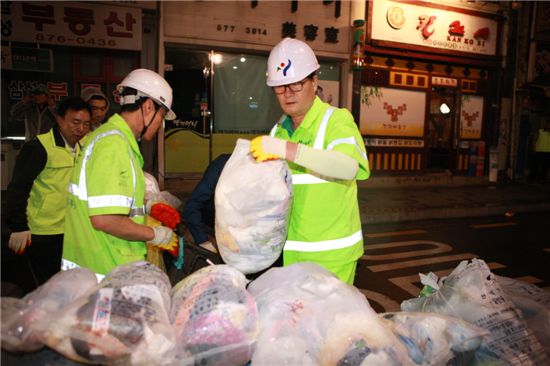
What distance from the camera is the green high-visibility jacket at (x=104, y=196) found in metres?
1.96

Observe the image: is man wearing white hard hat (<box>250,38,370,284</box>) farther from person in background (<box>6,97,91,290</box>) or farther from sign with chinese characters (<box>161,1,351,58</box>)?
sign with chinese characters (<box>161,1,351,58</box>)

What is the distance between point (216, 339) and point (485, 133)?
1479cm

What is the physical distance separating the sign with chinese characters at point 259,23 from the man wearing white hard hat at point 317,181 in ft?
27.5

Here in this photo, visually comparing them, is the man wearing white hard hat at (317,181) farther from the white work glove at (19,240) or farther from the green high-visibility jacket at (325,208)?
the white work glove at (19,240)

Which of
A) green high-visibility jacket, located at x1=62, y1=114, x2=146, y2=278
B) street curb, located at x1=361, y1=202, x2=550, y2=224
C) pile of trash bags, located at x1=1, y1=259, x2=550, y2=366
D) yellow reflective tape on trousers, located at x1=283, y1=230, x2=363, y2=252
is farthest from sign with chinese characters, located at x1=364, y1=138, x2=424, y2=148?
pile of trash bags, located at x1=1, y1=259, x2=550, y2=366

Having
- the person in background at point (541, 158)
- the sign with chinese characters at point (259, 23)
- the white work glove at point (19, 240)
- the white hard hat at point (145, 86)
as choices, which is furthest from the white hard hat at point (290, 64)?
the person in background at point (541, 158)

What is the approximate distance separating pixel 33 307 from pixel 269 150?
1031mm

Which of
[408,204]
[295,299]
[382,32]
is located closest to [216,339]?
[295,299]

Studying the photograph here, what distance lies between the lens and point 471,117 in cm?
1387

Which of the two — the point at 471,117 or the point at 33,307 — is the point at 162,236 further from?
the point at 471,117

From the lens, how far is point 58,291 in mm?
1446

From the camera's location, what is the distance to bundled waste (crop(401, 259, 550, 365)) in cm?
173

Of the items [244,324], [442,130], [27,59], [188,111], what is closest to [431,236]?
[188,111]

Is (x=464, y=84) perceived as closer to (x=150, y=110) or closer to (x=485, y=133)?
(x=485, y=133)
